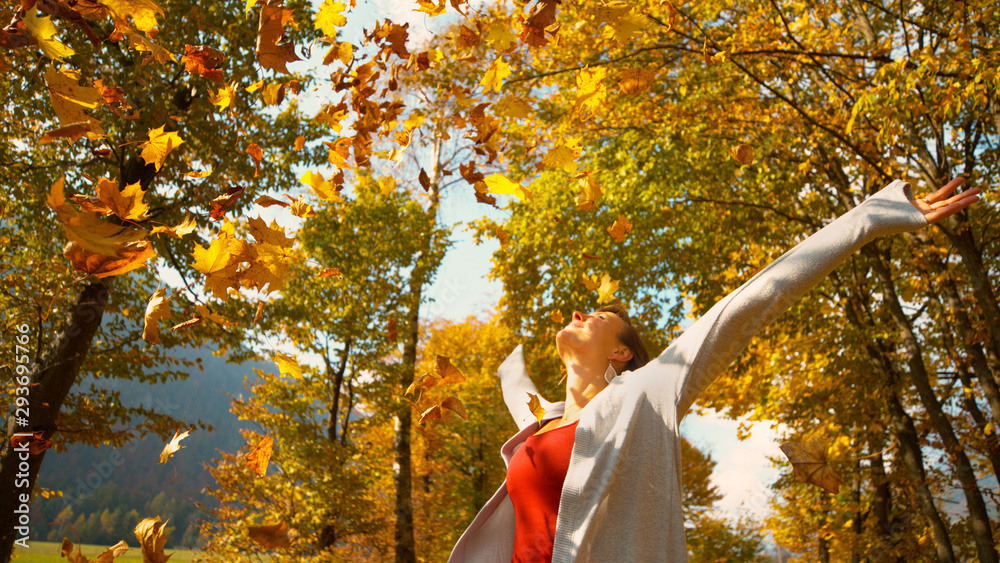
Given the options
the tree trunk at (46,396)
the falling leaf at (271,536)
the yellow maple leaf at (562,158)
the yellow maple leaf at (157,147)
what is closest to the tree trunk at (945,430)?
the yellow maple leaf at (562,158)

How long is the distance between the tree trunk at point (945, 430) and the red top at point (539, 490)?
5.89 metres

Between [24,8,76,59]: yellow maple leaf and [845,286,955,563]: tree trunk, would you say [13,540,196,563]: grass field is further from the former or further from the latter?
[845,286,955,563]: tree trunk

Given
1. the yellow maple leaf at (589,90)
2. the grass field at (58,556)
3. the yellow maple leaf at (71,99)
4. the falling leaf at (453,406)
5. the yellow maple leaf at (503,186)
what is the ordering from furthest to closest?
1. the grass field at (58,556)
2. the yellow maple leaf at (589,90)
3. the yellow maple leaf at (503,186)
4. the falling leaf at (453,406)
5. the yellow maple leaf at (71,99)

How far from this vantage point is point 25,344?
22.3 feet

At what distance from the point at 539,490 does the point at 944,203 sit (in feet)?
4.68

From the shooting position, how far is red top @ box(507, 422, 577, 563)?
6.12ft

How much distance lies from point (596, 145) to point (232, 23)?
6236 mm

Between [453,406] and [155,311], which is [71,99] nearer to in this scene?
[155,311]

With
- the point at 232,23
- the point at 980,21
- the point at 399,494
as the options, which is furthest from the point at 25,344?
the point at 980,21

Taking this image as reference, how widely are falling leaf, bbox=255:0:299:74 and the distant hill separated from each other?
1227 inches

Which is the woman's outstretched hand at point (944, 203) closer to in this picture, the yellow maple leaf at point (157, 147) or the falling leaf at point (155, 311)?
the falling leaf at point (155, 311)

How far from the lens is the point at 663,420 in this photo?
1.68 meters

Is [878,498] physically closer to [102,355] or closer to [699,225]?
[699,225]

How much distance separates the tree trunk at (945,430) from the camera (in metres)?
6.01
